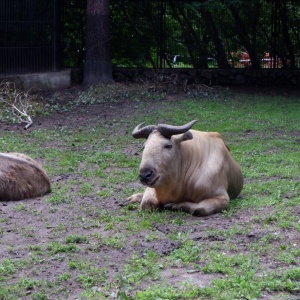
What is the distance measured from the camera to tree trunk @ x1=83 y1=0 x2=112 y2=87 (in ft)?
57.2

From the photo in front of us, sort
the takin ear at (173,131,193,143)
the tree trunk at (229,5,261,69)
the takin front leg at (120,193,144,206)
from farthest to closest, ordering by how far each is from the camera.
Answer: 1. the tree trunk at (229,5,261,69)
2. the takin front leg at (120,193,144,206)
3. the takin ear at (173,131,193,143)

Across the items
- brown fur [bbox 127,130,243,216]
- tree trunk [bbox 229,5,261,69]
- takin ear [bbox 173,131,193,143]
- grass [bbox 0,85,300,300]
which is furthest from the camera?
tree trunk [bbox 229,5,261,69]

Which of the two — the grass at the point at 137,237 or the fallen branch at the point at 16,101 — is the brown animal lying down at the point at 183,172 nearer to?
the grass at the point at 137,237

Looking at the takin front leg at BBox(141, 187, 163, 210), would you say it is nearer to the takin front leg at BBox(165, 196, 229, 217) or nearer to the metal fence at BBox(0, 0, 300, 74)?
the takin front leg at BBox(165, 196, 229, 217)

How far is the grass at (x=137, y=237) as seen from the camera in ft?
17.7

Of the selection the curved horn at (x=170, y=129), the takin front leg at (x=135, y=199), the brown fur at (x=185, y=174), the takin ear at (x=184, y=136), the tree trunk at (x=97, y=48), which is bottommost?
the takin front leg at (x=135, y=199)

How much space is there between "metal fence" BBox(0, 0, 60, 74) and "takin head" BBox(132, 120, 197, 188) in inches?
373

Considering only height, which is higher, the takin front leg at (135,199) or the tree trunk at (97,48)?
the tree trunk at (97,48)

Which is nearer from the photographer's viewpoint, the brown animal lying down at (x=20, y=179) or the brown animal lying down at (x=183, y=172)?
the brown animal lying down at (x=183, y=172)

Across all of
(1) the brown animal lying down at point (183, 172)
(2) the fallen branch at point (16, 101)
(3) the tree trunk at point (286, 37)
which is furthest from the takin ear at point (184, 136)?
(3) the tree trunk at point (286, 37)

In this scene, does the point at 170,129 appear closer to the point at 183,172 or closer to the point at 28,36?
the point at 183,172

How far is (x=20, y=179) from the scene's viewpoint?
27.6ft

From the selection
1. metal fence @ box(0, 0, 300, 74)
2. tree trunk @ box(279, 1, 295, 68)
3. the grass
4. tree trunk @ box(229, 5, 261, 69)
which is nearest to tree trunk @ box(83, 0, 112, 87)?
metal fence @ box(0, 0, 300, 74)

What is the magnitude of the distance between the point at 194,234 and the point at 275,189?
2.02 meters
